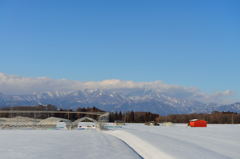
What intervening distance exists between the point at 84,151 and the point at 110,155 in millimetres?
2625

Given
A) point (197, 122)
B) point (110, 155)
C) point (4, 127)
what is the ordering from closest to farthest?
1. point (110, 155)
2. point (4, 127)
3. point (197, 122)

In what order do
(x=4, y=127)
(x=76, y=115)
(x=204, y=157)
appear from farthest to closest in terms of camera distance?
(x=76, y=115), (x=4, y=127), (x=204, y=157)

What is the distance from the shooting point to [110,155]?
21.6 m

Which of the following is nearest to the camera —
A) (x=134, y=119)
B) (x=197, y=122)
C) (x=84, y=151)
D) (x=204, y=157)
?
(x=204, y=157)

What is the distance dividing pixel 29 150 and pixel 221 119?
5256 inches

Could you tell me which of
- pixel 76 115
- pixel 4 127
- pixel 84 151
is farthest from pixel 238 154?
pixel 76 115

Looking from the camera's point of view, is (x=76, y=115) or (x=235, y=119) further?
(x=76, y=115)

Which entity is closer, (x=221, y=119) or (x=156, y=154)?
(x=156, y=154)

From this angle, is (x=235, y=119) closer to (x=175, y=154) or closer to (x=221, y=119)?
(x=221, y=119)

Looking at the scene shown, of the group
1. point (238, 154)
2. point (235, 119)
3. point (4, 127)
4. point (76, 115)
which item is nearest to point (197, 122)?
point (4, 127)

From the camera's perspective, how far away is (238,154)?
22.8 metres

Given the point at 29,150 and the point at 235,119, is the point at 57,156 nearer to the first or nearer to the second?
the point at 29,150

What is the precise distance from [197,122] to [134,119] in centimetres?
7876

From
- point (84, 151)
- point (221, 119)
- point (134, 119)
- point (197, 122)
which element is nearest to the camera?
point (84, 151)
